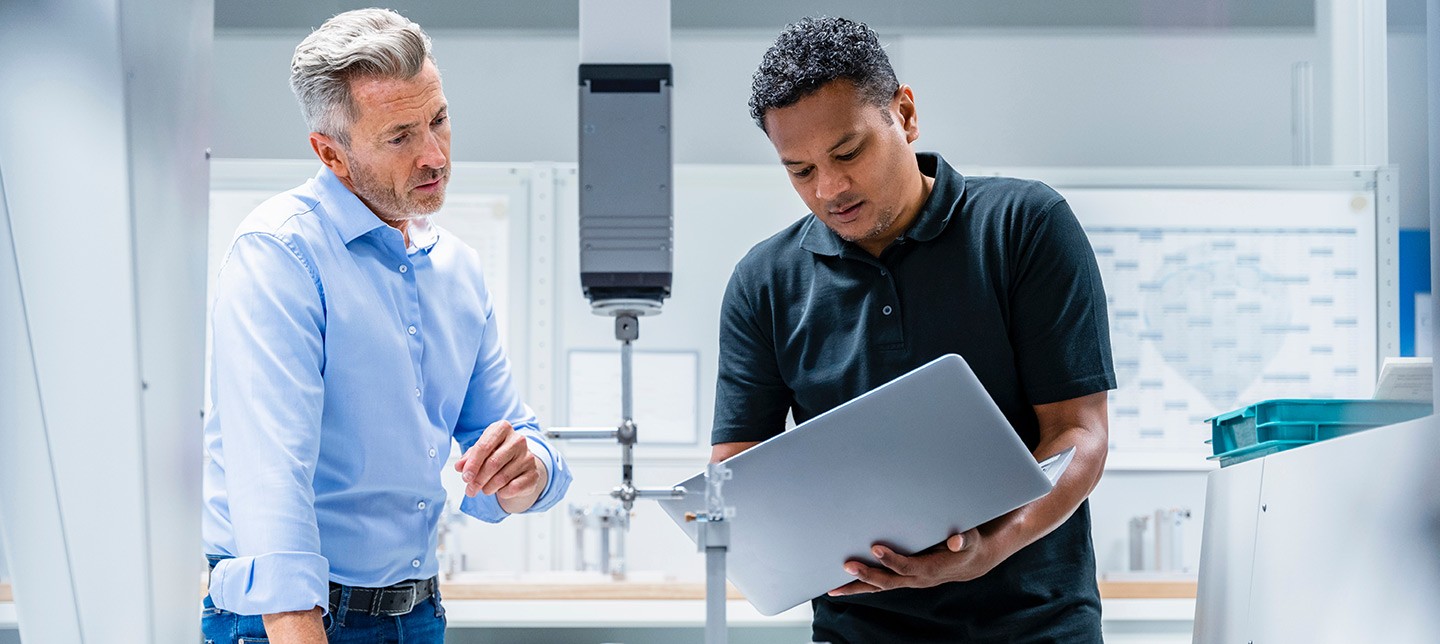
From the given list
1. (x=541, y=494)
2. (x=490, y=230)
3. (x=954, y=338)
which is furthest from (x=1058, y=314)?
(x=490, y=230)

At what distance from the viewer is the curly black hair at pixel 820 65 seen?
4.71 ft

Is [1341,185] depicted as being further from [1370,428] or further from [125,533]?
[125,533]

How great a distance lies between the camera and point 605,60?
4.53 ft

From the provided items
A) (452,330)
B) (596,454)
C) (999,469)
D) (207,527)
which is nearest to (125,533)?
(207,527)

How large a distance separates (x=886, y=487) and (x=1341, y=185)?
Answer: 289cm

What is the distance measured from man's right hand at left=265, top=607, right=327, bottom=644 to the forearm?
70 cm

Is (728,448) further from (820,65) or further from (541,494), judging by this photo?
(820,65)

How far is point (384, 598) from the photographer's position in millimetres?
1350

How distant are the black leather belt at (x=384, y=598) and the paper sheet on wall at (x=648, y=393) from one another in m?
1.99

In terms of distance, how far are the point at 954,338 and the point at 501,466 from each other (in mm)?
554

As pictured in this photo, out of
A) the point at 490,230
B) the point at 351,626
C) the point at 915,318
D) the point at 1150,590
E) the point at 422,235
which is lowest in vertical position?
the point at 1150,590

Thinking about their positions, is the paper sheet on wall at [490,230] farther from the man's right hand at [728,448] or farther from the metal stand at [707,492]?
the metal stand at [707,492]

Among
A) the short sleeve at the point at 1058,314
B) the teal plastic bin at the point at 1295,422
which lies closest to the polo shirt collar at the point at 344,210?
the short sleeve at the point at 1058,314

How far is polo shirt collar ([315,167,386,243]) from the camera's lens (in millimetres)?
1360
